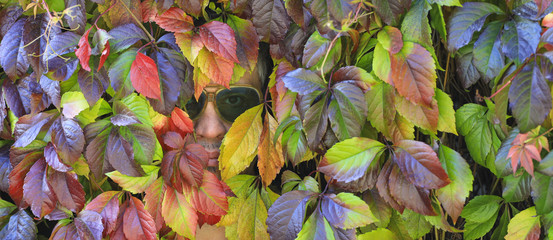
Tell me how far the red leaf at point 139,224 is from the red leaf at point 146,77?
268mm

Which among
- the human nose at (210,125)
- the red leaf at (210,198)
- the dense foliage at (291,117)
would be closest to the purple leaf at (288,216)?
the dense foliage at (291,117)

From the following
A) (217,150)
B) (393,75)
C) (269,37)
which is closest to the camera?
(393,75)

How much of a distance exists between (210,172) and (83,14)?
0.41 m

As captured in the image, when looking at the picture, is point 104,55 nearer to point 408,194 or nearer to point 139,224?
point 139,224

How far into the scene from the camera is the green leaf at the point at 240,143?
3.40 ft

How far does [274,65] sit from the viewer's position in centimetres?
107

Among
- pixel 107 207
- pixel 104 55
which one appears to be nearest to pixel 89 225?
pixel 107 207

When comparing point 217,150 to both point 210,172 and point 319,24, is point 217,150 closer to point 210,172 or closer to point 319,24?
point 210,172

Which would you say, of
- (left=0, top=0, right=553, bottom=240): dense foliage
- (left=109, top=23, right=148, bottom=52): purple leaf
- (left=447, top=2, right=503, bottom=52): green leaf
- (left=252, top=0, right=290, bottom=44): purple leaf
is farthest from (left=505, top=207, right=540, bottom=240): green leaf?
(left=109, top=23, right=148, bottom=52): purple leaf

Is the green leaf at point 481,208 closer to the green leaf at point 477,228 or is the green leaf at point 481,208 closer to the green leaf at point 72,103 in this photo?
the green leaf at point 477,228

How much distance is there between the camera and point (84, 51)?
36.4 inches

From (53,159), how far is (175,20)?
0.38m

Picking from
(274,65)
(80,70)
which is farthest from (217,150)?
(80,70)

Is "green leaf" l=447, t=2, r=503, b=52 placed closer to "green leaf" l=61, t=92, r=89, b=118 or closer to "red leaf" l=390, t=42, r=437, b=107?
"red leaf" l=390, t=42, r=437, b=107
